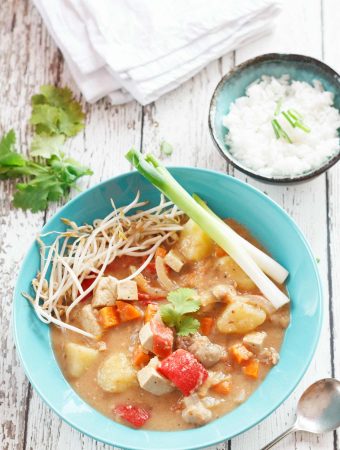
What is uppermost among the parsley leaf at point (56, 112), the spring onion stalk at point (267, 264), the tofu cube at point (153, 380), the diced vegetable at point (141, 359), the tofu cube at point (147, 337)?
the parsley leaf at point (56, 112)

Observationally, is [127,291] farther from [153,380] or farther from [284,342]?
[284,342]

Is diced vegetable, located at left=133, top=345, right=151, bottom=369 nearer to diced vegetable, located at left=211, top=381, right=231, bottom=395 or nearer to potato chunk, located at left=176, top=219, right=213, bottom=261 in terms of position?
diced vegetable, located at left=211, top=381, right=231, bottom=395

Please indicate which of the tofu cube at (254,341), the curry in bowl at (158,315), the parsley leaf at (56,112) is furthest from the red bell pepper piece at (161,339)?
the parsley leaf at (56,112)

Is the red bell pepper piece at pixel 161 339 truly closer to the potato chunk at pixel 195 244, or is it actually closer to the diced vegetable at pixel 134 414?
the diced vegetable at pixel 134 414

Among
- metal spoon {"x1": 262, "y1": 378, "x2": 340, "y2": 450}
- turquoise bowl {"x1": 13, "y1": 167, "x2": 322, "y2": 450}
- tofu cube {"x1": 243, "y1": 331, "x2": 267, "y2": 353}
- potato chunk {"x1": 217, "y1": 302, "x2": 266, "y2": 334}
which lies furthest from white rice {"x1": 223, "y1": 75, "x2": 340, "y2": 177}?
metal spoon {"x1": 262, "y1": 378, "x2": 340, "y2": 450}

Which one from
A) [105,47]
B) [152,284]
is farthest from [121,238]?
[105,47]
